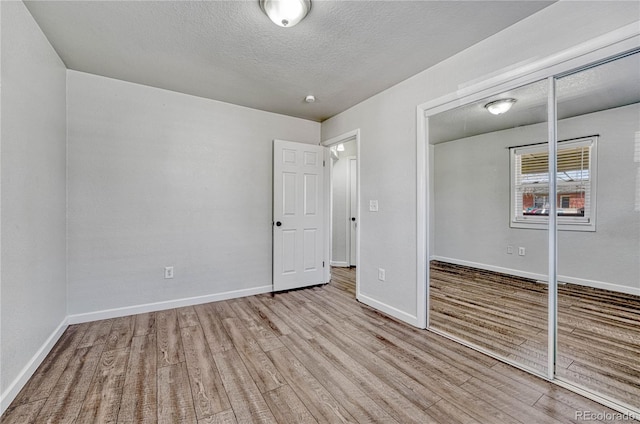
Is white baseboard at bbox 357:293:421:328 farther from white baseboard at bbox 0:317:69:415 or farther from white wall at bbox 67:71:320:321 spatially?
white baseboard at bbox 0:317:69:415

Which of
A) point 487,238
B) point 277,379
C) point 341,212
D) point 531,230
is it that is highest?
point 341,212

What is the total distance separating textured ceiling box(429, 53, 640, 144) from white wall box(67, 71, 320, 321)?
254 centimetres

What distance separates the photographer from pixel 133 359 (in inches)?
81.0

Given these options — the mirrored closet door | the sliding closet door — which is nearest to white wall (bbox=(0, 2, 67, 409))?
the mirrored closet door

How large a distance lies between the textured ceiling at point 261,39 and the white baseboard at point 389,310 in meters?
2.38

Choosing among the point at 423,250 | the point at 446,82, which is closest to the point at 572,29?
the point at 446,82

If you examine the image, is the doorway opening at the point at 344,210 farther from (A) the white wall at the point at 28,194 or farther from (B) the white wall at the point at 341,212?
(A) the white wall at the point at 28,194

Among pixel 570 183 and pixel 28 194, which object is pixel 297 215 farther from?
pixel 570 183

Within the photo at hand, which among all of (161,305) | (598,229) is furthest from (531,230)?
(161,305)

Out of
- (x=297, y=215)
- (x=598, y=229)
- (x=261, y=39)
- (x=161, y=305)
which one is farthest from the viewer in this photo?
(x=297, y=215)

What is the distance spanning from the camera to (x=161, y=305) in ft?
9.88

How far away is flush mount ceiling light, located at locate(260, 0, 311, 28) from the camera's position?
169 centimetres

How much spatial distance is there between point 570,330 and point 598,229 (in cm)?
77

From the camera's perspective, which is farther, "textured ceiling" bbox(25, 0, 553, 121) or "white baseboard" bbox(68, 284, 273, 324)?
"white baseboard" bbox(68, 284, 273, 324)
